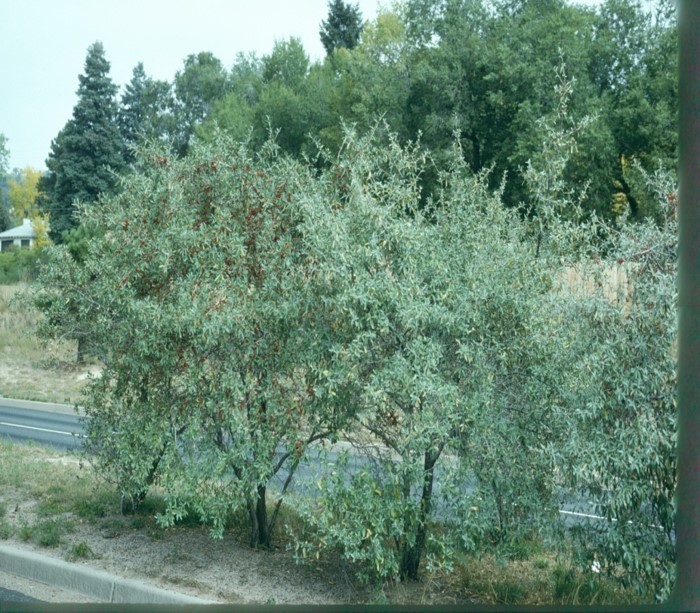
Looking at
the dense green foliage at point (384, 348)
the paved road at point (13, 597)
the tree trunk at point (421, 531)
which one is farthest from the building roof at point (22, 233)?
the tree trunk at point (421, 531)

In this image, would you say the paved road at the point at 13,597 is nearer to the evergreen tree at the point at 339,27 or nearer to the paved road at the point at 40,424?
the paved road at the point at 40,424

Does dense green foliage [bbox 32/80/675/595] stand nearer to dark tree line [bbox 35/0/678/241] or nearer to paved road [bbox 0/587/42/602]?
paved road [bbox 0/587/42/602]

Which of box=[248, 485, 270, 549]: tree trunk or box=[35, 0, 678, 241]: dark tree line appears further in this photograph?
box=[35, 0, 678, 241]: dark tree line

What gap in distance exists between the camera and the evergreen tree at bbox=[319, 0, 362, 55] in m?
55.8

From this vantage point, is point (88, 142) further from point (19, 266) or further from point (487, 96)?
point (487, 96)

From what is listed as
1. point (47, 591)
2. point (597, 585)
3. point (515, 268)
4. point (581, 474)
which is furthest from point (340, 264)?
point (47, 591)

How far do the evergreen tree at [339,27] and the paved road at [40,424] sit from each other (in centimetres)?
4005

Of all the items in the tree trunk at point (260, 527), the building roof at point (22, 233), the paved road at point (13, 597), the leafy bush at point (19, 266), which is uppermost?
the building roof at point (22, 233)

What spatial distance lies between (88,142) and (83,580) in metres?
33.4

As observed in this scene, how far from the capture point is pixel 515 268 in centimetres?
573

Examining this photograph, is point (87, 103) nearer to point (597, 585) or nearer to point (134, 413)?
point (134, 413)

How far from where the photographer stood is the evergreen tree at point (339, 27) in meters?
55.8

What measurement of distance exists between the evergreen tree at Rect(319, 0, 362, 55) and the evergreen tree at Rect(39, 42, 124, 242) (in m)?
20.8

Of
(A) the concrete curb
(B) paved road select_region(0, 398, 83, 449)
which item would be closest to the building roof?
(B) paved road select_region(0, 398, 83, 449)
